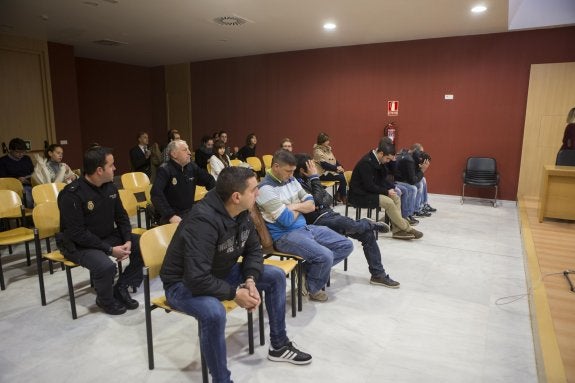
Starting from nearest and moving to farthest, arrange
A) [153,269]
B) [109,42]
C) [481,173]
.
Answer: [153,269], [481,173], [109,42]

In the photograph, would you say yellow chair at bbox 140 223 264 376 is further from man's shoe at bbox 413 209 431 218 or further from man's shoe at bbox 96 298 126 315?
man's shoe at bbox 413 209 431 218

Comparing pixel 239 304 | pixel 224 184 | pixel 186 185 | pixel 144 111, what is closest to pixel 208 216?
pixel 224 184

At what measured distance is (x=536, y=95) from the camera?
6.33 metres

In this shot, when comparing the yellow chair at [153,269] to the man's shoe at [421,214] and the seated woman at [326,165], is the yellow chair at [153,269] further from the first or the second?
the man's shoe at [421,214]

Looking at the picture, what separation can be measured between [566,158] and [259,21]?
4748 mm

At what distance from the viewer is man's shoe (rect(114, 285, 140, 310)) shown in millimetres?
2936

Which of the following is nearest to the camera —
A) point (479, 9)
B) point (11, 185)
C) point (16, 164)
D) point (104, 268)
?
point (104, 268)

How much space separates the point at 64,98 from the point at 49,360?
6.66 metres

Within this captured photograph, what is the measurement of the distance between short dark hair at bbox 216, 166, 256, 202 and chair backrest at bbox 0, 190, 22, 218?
2832mm

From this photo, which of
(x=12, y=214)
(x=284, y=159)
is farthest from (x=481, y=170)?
(x=12, y=214)

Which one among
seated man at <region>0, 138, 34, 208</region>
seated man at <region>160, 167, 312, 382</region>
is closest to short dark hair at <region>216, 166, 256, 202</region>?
seated man at <region>160, 167, 312, 382</region>

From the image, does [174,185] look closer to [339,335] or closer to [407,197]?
[339,335]

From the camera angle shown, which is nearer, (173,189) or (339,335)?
(339,335)

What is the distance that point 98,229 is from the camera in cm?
288
